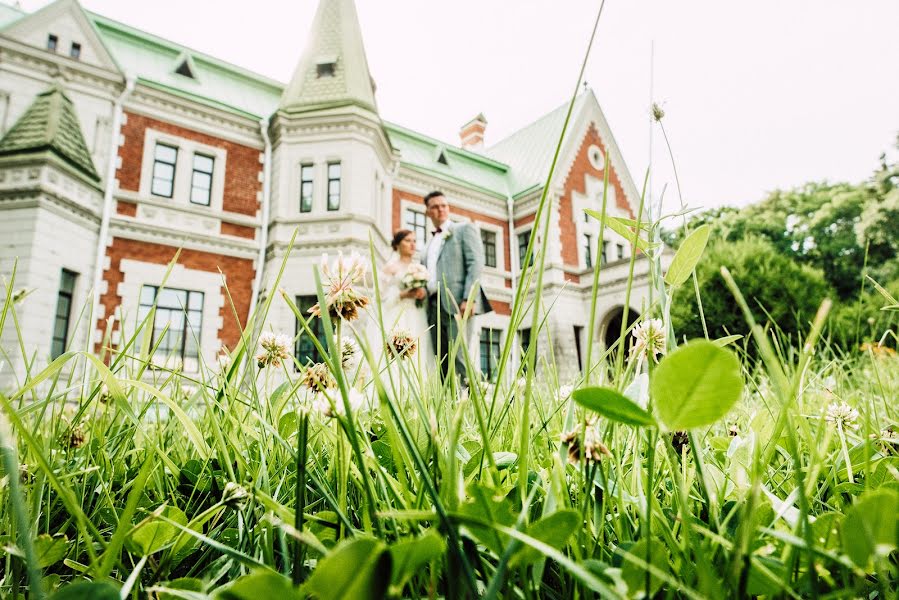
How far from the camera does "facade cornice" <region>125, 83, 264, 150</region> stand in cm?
1080

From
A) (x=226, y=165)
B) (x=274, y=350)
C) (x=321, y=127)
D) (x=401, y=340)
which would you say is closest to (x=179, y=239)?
(x=226, y=165)

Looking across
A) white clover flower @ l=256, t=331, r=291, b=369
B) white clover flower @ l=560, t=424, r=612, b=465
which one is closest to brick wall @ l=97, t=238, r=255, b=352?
white clover flower @ l=256, t=331, r=291, b=369

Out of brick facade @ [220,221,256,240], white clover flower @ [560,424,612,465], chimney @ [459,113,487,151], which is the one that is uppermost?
chimney @ [459,113,487,151]

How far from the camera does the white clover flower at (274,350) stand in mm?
989

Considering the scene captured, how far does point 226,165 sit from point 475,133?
40.6 feet

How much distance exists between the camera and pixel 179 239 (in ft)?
35.2

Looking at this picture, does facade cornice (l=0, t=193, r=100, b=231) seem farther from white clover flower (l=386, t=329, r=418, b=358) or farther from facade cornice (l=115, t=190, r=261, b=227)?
white clover flower (l=386, t=329, r=418, b=358)

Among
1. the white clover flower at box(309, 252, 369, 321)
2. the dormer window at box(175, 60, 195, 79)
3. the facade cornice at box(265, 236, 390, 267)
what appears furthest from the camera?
the dormer window at box(175, 60, 195, 79)

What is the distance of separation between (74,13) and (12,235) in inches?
217

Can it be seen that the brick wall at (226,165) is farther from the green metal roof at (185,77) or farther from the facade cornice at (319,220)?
the facade cornice at (319,220)

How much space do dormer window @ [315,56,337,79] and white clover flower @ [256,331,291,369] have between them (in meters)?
13.9

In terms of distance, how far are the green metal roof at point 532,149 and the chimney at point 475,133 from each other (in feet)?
2.09

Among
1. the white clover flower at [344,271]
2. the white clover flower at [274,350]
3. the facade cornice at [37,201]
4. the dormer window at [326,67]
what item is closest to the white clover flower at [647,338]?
the white clover flower at [344,271]

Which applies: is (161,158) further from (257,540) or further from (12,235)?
(257,540)
